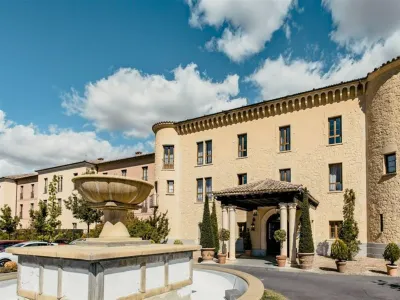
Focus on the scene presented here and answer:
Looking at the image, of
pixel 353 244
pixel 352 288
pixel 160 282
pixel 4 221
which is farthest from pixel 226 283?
pixel 4 221

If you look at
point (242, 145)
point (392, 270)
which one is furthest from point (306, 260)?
point (242, 145)

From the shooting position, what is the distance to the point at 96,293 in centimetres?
680

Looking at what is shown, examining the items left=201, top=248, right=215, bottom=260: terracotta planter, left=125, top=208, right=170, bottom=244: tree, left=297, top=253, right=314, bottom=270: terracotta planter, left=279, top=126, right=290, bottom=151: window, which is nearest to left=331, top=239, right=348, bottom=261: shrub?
left=297, top=253, right=314, bottom=270: terracotta planter

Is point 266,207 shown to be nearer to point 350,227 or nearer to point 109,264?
point 350,227

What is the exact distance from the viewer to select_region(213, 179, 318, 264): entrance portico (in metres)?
20.8

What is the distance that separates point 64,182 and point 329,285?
38.1 meters

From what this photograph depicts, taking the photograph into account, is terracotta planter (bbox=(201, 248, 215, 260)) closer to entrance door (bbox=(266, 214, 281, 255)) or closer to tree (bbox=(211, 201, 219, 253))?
tree (bbox=(211, 201, 219, 253))

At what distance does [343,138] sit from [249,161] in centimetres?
769

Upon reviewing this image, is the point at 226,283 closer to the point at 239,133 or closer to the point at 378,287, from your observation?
the point at 378,287

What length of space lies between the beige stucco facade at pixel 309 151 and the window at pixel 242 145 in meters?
0.39

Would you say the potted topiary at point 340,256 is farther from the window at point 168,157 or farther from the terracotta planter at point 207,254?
the window at point 168,157

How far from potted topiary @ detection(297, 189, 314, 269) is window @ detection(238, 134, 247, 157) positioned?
31.7ft

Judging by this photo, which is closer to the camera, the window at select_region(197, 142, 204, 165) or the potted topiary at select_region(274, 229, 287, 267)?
the potted topiary at select_region(274, 229, 287, 267)

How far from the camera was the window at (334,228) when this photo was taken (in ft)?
78.9
